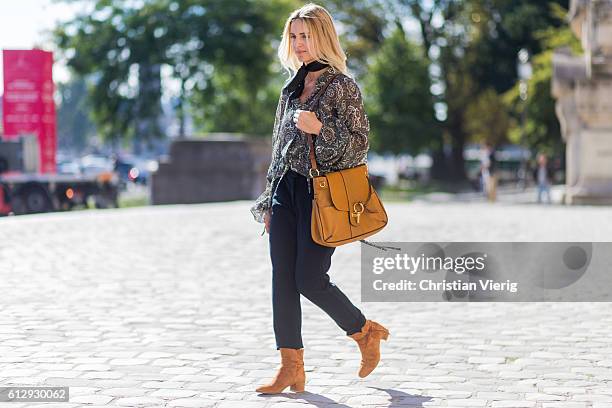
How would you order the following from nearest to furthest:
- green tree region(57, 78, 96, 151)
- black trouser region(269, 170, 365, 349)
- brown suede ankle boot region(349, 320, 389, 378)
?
1. black trouser region(269, 170, 365, 349)
2. brown suede ankle boot region(349, 320, 389, 378)
3. green tree region(57, 78, 96, 151)

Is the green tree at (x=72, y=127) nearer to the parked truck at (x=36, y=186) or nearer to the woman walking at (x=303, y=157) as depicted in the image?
the parked truck at (x=36, y=186)

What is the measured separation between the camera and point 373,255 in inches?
449

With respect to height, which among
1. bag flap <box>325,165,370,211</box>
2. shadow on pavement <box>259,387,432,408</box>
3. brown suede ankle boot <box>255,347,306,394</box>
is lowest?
shadow on pavement <box>259,387,432,408</box>

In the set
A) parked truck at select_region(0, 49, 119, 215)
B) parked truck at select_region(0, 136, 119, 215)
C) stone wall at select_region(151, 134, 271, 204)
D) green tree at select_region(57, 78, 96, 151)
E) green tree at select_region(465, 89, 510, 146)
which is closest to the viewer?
parked truck at select_region(0, 136, 119, 215)

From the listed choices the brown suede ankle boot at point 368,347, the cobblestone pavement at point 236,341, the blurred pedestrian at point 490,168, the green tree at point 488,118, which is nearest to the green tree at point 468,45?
Result: the green tree at point 488,118

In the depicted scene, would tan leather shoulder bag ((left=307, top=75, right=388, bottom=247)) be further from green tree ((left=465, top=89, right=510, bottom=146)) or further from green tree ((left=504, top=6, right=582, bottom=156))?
green tree ((left=465, top=89, right=510, bottom=146))

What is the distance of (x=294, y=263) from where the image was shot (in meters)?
5.27

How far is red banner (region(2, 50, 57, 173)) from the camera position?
2916cm

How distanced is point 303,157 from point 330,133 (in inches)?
6.8

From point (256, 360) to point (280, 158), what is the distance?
144 cm

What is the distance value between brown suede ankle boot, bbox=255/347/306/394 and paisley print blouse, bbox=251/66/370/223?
794 millimetres

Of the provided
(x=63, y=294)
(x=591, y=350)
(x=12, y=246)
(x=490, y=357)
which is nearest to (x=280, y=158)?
(x=490, y=357)

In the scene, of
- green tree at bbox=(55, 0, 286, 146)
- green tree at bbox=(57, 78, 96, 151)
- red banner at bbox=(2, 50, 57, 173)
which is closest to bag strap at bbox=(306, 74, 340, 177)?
red banner at bbox=(2, 50, 57, 173)

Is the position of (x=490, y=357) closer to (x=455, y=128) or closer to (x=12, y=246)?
(x=12, y=246)
